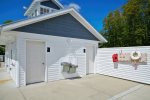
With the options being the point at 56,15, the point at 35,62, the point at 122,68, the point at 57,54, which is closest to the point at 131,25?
the point at 122,68

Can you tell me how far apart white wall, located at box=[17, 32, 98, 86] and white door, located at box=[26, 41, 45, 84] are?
24cm

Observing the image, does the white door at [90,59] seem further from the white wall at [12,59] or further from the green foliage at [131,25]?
the green foliage at [131,25]

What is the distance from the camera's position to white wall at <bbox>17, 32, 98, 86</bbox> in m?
6.22

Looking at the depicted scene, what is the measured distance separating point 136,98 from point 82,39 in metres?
5.12

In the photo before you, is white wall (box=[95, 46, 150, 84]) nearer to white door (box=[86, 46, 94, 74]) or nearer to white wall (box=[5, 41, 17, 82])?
white door (box=[86, 46, 94, 74])

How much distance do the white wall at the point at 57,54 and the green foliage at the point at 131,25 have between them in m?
12.7

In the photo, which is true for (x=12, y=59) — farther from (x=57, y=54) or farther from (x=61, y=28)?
(x=61, y=28)

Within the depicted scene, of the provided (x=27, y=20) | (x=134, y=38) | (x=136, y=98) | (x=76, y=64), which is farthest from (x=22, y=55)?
(x=134, y=38)

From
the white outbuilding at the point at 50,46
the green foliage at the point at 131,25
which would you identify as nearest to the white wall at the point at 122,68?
the white outbuilding at the point at 50,46

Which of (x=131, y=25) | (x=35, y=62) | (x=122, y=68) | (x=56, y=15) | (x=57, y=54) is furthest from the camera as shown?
(x=131, y=25)

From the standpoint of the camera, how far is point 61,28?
7738mm

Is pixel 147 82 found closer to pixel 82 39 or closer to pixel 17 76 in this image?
pixel 82 39

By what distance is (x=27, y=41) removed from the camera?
6516mm

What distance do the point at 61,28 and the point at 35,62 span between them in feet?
8.28
